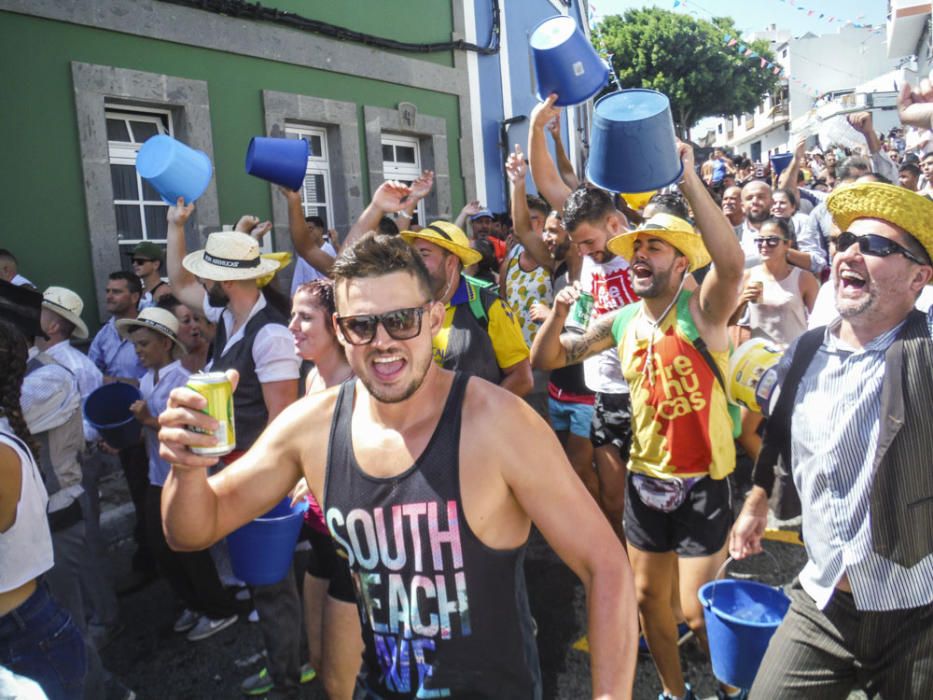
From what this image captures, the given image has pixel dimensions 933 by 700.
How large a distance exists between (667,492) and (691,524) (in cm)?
16

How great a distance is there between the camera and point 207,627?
14.0 feet

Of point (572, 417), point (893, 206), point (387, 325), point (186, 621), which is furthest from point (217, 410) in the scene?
point (572, 417)

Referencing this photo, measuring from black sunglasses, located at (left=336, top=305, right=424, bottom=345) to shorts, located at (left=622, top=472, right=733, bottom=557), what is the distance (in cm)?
176

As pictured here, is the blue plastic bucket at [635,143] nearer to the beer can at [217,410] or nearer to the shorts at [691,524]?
A: the shorts at [691,524]

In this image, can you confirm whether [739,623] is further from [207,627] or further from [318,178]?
[318,178]

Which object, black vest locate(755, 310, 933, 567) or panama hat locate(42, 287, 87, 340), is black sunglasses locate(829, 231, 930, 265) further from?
panama hat locate(42, 287, 87, 340)

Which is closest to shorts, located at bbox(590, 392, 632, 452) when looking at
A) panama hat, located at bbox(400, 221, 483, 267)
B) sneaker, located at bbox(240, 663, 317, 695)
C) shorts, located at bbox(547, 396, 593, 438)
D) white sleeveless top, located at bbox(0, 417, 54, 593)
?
shorts, located at bbox(547, 396, 593, 438)

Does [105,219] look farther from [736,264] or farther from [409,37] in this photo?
→ [736,264]

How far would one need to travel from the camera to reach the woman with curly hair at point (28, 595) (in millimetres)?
2367

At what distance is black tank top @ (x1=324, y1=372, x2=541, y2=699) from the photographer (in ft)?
5.84

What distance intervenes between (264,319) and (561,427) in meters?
2.15

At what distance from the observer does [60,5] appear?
6852mm

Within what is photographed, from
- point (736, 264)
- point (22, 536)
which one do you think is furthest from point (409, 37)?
point (22, 536)

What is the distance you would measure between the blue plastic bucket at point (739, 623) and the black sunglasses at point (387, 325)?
172 centimetres
